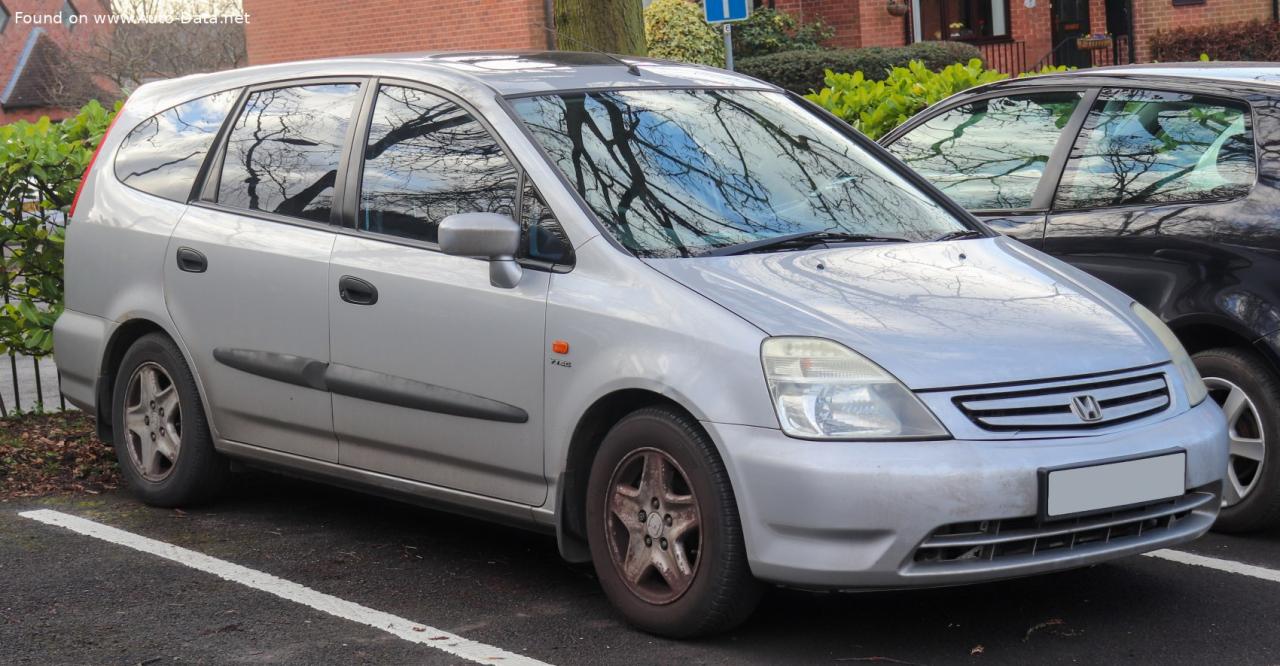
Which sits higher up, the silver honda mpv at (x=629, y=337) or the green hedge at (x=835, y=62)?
the green hedge at (x=835, y=62)

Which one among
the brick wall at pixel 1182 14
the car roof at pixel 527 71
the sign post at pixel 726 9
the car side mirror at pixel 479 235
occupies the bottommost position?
the car side mirror at pixel 479 235

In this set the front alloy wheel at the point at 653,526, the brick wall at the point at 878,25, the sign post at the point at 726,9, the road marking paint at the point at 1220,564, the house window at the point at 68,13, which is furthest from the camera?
the house window at the point at 68,13

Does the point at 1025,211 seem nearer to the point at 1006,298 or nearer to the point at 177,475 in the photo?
the point at 1006,298

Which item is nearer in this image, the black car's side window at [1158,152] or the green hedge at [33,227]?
the black car's side window at [1158,152]

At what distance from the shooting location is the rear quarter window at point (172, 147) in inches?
250

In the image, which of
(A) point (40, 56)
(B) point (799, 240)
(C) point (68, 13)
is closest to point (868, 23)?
(B) point (799, 240)

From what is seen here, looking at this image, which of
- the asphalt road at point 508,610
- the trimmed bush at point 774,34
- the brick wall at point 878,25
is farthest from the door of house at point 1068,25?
the asphalt road at point 508,610

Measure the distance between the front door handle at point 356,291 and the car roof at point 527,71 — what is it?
2.42 ft

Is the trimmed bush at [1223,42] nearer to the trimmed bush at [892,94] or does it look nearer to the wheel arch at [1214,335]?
the trimmed bush at [892,94]

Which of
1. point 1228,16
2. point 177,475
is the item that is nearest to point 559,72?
point 177,475

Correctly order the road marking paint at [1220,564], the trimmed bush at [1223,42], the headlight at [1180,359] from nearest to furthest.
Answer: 1. the headlight at [1180,359]
2. the road marking paint at [1220,564]
3. the trimmed bush at [1223,42]

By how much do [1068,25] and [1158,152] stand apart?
78.7ft

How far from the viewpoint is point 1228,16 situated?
25.7 metres

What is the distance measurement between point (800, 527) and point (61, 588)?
263 centimetres
